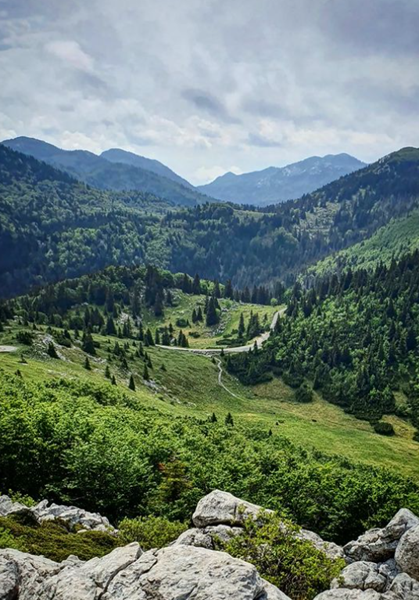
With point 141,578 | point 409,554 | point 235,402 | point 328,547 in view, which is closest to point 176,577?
point 141,578

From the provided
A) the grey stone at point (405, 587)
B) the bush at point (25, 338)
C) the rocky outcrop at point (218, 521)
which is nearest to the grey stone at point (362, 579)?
the grey stone at point (405, 587)

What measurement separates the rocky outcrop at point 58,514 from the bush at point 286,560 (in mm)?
10981

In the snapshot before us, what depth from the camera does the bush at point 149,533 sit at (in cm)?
2552

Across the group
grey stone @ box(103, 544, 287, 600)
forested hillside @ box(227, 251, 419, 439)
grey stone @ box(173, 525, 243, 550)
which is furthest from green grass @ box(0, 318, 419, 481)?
grey stone @ box(103, 544, 287, 600)

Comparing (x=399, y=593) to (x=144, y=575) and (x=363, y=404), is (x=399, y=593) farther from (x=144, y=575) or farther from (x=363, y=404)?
(x=363, y=404)

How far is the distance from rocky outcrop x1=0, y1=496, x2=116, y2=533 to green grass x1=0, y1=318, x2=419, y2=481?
5637 cm

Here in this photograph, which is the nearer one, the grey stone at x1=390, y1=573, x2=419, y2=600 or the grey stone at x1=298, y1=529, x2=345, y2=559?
the grey stone at x1=390, y1=573, x2=419, y2=600

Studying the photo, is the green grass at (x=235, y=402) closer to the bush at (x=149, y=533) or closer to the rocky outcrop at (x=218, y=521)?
the bush at (x=149, y=533)

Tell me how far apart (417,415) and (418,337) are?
42.6m

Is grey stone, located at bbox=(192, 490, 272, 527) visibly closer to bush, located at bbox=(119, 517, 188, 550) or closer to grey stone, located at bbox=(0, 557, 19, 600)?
bush, located at bbox=(119, 517, 188, 550)

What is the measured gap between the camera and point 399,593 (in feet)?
61.7

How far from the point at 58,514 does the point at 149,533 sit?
28.7ft

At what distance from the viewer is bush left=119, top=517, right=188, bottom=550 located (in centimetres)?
2552

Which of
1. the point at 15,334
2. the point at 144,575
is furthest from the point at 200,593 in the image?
the point at 15,334
